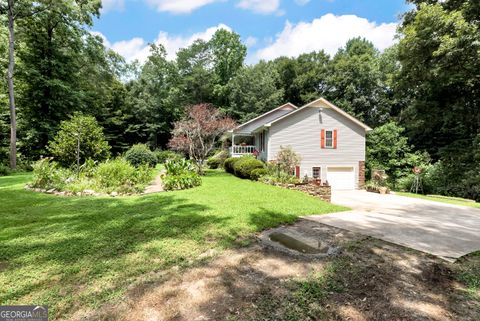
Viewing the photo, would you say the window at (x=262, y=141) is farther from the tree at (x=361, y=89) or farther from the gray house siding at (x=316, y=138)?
the tree at (x=361, y=89)

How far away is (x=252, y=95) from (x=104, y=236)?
28.2m

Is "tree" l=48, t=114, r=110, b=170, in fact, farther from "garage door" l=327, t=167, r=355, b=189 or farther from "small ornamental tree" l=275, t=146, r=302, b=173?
"garage door" l=327, t=167, r=355, b=189

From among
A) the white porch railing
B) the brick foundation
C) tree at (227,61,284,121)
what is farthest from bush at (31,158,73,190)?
tree at (227,61,284,121)

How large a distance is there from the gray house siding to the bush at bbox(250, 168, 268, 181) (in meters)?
2.61

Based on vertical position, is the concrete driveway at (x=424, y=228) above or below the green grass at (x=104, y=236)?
below

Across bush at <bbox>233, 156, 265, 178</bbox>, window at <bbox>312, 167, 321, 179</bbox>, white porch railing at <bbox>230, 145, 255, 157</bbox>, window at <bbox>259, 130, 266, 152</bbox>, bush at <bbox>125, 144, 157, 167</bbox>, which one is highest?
window at <bbox>259, 130, 266, 152</bbox>

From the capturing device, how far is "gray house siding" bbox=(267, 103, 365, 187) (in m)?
15.7

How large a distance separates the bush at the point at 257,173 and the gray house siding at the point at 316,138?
2608 mm

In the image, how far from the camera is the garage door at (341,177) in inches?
639

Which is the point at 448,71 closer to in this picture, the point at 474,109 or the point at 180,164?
the point at 474,109

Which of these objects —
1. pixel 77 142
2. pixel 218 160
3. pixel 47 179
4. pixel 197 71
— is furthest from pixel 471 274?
pixel 197 71

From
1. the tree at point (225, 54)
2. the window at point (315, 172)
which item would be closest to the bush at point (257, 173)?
the window at point (315, 172)

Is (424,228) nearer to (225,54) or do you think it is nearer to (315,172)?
(315,172)

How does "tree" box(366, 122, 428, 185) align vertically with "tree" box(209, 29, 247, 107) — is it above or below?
below
